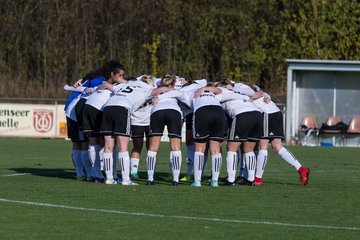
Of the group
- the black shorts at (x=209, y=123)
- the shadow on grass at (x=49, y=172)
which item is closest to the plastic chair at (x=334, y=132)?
the shadow on grass at (x=49, y=172)

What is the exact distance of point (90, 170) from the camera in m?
19.5

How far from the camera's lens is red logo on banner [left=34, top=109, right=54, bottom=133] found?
126 ft

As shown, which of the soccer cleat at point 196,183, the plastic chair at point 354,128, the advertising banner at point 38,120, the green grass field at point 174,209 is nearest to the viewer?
the green grass field at point 174,209

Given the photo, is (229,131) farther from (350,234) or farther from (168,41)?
(168,41)

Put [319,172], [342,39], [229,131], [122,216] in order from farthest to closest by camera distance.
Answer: [342,39], [319,172], [229,131], [122,216]

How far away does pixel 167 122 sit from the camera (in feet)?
59.1

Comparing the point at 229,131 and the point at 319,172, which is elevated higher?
the point at 229,131

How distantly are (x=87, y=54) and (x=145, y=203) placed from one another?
38.2 meters

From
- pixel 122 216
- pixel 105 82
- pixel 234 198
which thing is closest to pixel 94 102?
pixel 105 82

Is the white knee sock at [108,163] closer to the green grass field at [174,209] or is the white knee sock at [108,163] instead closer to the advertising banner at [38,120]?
the green grass field at [174,209]

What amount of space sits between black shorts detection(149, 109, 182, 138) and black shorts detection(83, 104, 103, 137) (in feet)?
3.66

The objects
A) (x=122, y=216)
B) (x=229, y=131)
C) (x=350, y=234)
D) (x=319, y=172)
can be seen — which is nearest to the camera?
(x=350, y=234)

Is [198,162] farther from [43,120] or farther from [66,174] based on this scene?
[43,120]

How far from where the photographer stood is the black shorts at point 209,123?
699 inches
